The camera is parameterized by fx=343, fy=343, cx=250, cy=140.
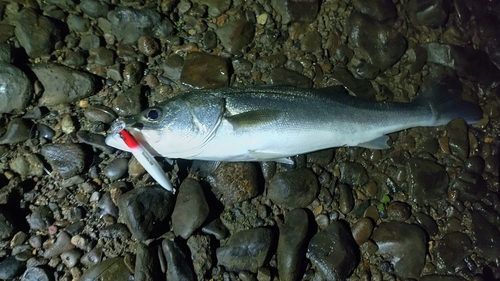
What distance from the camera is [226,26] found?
14.0 feet

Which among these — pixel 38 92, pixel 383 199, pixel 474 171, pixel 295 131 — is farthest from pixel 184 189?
pixel 474 171

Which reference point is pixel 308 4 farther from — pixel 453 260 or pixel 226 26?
pixel 453 260

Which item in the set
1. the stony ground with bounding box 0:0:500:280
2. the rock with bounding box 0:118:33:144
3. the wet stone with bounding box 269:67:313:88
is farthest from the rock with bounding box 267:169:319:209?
the rock with bounding box 0:118:33:144

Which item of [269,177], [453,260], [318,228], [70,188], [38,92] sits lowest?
[453,260]

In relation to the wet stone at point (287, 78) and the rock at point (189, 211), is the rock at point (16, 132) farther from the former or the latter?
the wet stone at point (287, 78)

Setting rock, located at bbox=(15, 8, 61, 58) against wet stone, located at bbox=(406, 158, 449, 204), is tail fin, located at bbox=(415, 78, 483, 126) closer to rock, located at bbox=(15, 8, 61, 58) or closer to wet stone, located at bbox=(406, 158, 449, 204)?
wet stone, located at bbox=(406, 158, 449, 204)

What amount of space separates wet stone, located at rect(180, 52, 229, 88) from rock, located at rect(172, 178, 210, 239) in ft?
4.10

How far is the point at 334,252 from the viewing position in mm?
3510

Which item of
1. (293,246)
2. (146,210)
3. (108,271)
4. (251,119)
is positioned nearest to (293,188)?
(293,246)

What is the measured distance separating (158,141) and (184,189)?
0.59 metres

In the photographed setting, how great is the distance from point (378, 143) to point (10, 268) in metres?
3.89

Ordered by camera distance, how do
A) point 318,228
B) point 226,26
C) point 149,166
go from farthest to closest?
point 226,26, point 318,228, point 149,166

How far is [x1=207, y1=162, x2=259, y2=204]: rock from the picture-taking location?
3.60 metres

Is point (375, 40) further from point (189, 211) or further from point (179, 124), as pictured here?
point (189, 211)
